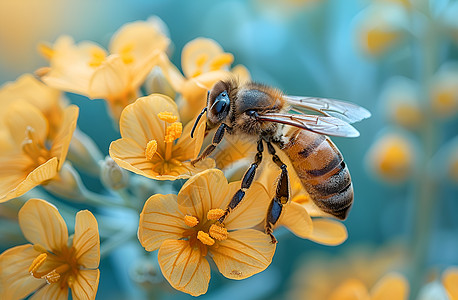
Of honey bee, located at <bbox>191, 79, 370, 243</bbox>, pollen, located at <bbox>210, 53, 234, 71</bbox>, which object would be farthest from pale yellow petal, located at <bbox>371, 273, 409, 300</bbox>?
pollen, located at <bbox>210, 53, 234, 71</bbox>

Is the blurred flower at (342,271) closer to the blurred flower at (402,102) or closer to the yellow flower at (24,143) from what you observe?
the blurred flower at (402,102)

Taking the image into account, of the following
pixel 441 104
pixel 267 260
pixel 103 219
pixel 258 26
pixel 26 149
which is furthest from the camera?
pixel 258 26

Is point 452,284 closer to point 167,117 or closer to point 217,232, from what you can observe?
point 217,232

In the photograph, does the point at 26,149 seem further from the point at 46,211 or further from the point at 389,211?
the point at 389,211

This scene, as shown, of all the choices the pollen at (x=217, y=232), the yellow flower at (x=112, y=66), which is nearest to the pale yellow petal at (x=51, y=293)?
the pollen at (x=217, y=232)

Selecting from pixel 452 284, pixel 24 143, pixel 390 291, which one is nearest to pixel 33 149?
pixel 24 143

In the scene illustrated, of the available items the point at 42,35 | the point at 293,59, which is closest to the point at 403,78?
the point at 293,59
